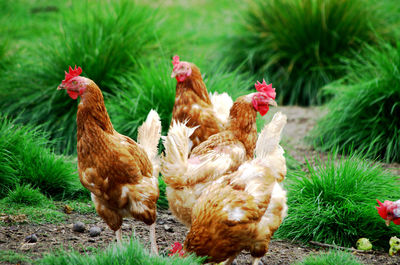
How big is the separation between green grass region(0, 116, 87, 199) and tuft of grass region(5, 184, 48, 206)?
0.29 ft

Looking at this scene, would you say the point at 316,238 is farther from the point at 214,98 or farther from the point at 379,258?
the point at 214,98

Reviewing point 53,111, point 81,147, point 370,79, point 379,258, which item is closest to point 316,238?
point 379,258

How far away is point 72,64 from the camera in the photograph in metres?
6.16

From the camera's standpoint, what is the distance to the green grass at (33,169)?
4.55 metres

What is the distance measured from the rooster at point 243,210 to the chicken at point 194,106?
0.93 m

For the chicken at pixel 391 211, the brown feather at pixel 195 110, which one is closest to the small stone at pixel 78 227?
the brown feather at pixel 195 110

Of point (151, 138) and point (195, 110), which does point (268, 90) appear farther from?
point (151, 138)

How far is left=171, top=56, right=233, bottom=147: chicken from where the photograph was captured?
453cm

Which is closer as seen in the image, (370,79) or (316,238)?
(316,238)

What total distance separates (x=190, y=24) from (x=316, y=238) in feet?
21.3

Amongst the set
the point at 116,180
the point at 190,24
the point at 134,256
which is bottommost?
the point at 134,256

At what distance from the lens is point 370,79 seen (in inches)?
243

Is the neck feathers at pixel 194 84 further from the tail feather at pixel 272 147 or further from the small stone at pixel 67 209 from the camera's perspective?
the small stone at pixel 67 209

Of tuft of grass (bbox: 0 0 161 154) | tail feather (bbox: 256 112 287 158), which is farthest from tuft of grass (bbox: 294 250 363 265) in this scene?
tuft of grass (bbox: 0 0 161 154)
